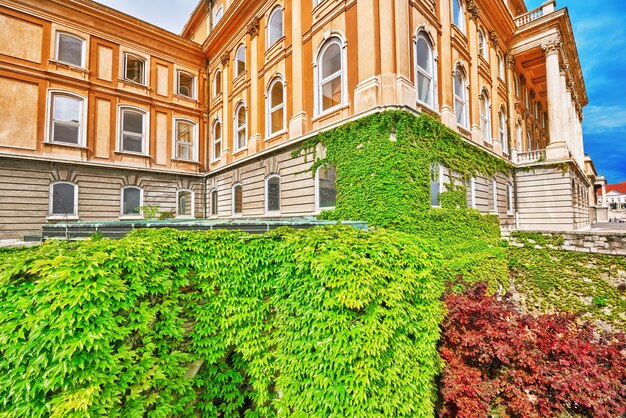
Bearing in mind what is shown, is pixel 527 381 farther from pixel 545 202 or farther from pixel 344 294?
pixel 545 202

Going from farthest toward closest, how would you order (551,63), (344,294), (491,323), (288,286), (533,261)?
(551,63)
(533,261)
(491,323)
(288,286)
(344,294)

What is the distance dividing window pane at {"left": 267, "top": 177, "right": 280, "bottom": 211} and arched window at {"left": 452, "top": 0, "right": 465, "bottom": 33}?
12.5 metres

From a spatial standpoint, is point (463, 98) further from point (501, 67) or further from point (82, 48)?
A: point (82, 48)

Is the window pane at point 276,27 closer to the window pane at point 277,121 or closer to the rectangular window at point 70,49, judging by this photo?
the window pane at point 277,121

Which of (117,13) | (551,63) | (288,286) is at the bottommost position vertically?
(288,286)

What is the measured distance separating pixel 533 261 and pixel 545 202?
333 inches

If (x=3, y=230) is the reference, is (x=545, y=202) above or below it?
above

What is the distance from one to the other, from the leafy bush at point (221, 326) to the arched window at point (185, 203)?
55.8ft

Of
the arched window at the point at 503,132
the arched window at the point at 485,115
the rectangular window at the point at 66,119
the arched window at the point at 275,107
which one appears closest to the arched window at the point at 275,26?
the arched window at the point at 275,107

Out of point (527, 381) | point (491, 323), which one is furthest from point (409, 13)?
point (527, 381)

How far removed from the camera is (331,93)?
1206 cm

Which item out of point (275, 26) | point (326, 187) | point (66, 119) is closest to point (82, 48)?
point (66, 119)

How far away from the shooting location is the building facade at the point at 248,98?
11.5 m

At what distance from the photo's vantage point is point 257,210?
50.3 feet
